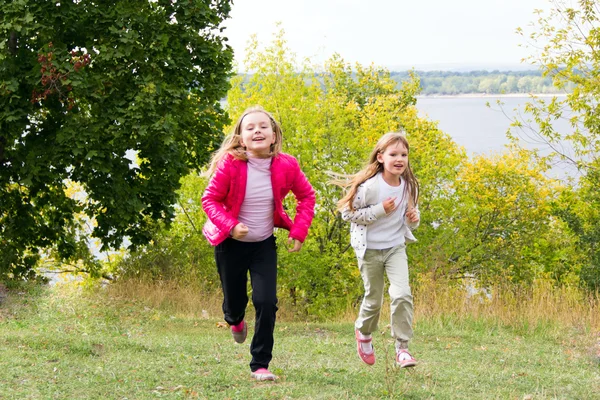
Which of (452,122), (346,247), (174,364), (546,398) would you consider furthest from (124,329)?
(452,122)

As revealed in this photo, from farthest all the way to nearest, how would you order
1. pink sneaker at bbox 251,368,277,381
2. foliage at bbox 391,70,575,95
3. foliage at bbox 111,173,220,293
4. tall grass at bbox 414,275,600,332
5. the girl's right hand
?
foliage at bbox 391,70,575,95, foliage at bbox 111,173,220,293, tall grass at bbox 414,275,600,332, pink sneaker at bbox 251,368,277,381, the girl's right hand

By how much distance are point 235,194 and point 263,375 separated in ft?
4.57

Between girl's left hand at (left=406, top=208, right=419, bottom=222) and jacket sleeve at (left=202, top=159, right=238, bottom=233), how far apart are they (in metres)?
1.51

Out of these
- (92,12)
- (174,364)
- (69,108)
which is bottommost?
(174,364)

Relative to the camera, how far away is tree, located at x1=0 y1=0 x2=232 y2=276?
41.3 ft

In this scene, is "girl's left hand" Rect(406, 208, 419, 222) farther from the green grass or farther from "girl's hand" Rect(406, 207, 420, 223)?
the green grass

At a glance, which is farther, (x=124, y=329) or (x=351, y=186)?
(x=124, y=329)

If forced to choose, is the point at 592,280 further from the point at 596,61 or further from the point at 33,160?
the point at 33,160

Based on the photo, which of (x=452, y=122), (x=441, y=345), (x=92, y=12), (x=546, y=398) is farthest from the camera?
(x=452, y=122)

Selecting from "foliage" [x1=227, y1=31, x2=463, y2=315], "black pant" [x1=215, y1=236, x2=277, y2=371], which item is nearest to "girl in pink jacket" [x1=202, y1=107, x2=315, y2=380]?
"black pant" [x1=215, y1=236, x2=277, y2=371]

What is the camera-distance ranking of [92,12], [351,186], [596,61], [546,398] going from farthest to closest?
[596,61] → [92,12] → [351,186] → [546,398]

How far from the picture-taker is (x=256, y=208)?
5.98 meters

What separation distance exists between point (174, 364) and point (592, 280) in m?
9.84

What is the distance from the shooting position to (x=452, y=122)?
120188 mm
